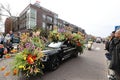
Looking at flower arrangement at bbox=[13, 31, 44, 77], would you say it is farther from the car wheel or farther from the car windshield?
the car windshield

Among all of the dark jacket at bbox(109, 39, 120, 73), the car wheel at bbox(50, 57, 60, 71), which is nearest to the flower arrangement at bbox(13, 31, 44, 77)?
A: the car wheel at bbox(50, 57, 60, 71)

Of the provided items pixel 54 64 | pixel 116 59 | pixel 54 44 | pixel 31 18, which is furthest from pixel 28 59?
pixel 31 18

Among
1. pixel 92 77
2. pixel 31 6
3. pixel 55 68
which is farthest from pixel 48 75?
pixel 31 6

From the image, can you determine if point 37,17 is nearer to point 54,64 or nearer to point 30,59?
point 54,64

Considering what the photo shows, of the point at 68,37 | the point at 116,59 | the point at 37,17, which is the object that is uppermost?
the point at 37,17

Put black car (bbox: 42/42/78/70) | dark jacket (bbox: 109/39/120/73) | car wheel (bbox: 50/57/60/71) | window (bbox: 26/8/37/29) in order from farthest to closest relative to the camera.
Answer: window (bbox: 26/8/37/29)
car wheel (bbox: 50/57/60/71)
black car (bbox: 42/42/78/70)
dark jacket (bbox: 109/39/120/73)

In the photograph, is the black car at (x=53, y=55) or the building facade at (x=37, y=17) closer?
the black car at (x=53, y=55)

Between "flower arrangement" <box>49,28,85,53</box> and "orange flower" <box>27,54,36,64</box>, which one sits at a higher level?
"flower arrangement" <box>49,28,85,53</box>

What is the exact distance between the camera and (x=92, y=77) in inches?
258

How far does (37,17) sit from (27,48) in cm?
4039

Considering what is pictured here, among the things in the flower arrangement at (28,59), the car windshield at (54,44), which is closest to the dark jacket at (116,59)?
the flower arrangement at (28,59)

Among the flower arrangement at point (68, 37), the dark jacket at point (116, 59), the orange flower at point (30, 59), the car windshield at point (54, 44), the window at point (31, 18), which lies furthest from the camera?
the window at point (31, 18)

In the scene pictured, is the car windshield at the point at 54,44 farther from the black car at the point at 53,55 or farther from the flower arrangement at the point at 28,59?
the flower arrangement at the point at 28,59

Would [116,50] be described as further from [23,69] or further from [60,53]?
[60,53]
